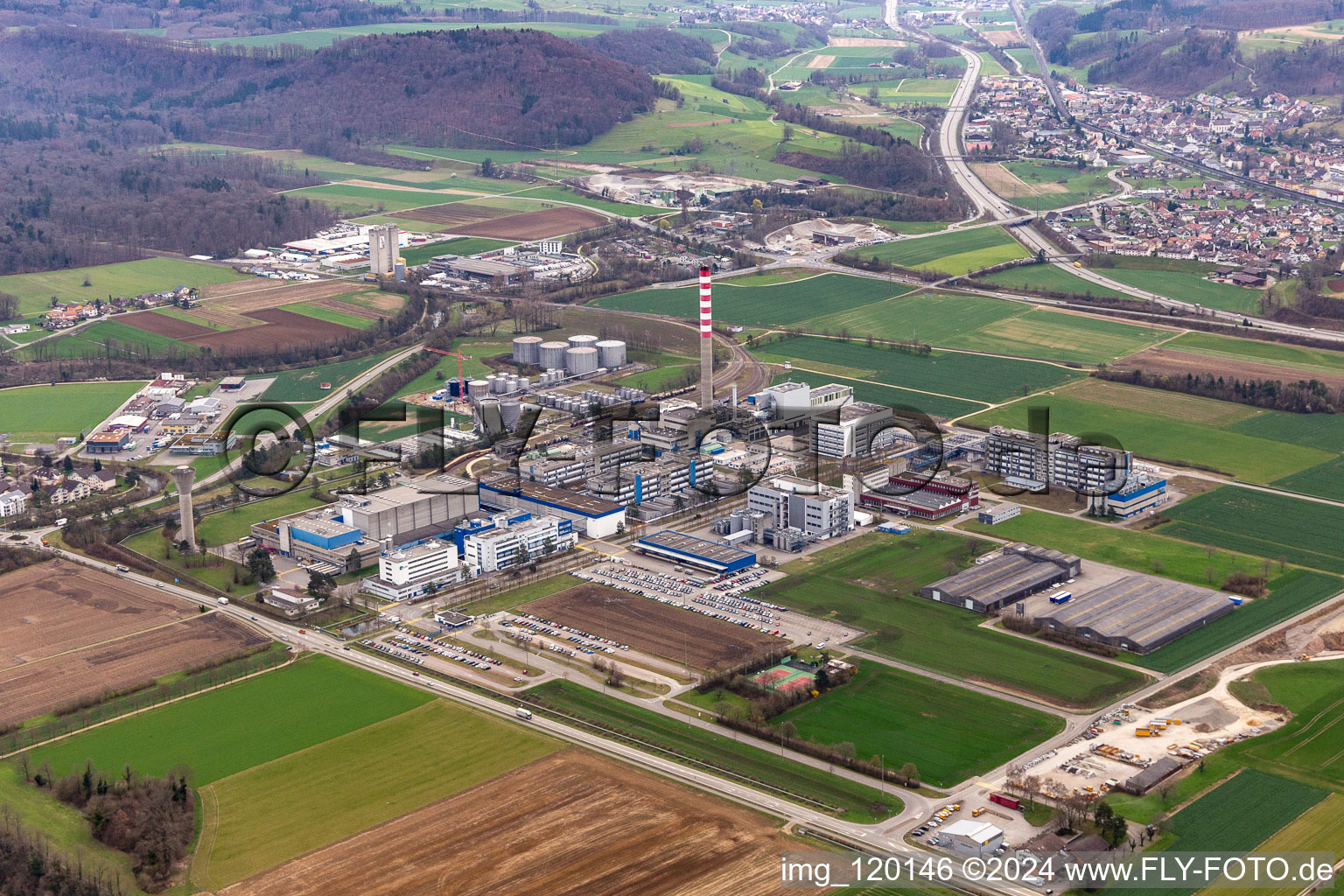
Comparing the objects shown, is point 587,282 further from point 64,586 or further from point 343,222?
point 64,586

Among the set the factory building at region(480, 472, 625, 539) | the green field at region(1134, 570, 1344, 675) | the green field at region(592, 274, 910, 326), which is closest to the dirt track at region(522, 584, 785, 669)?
the factory building at region(480, 472, 625, 539)

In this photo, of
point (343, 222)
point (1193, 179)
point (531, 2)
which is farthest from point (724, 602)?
point (531, 2)

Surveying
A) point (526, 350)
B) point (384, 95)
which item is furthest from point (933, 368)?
point (384, 95)

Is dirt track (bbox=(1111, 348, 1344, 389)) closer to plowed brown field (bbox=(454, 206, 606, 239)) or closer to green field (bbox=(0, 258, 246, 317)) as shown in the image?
plowed brown field (bbox=(454, 206, 606, 239))

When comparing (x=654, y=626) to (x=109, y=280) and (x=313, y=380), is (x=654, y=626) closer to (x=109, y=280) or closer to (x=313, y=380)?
(x=313, y=380)

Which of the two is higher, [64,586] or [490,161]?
[490,161]

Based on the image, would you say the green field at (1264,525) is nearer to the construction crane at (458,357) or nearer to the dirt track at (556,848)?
the dirt track at (556,848)

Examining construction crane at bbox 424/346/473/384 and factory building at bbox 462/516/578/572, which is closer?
factory building at bbox 462/516/578/572
